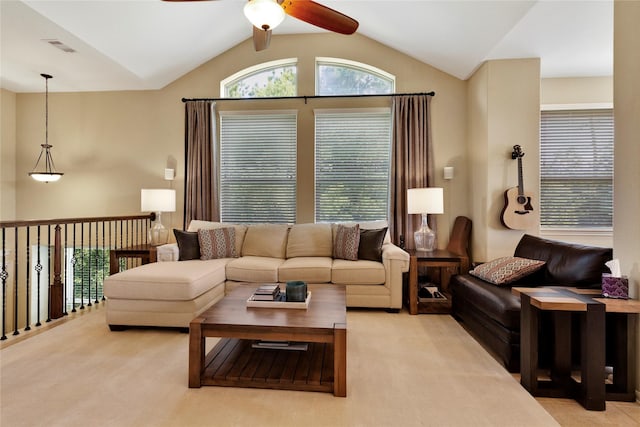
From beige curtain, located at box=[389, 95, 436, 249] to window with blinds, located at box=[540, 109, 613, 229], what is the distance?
4.75ft

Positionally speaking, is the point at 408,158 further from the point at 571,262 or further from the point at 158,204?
the point at 158,204

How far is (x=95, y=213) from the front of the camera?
4.77 m

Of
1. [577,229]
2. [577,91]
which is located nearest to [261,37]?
[577,91]

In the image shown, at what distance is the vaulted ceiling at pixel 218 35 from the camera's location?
2.95m

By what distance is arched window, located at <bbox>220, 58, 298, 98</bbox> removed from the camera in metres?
4.59

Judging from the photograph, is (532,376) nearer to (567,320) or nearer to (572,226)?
(567,320)

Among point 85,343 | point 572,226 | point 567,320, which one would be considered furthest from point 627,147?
point 85,343

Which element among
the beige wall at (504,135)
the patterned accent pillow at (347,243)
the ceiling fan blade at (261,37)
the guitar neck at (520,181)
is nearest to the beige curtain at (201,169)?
the patterned accent pillow at (347,243)

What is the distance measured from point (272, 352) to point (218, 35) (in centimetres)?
387

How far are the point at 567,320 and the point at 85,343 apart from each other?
11.4ft

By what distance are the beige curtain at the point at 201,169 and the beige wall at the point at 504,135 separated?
347 cm

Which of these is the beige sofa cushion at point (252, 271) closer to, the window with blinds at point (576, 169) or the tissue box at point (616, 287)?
the tissue box at point (616, 287)

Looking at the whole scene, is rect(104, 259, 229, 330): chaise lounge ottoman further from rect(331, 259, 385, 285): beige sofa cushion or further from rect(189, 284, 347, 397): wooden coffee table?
rect(331, 259, 385, 285): beige sofa cushion

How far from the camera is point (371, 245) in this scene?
3.65 metres
